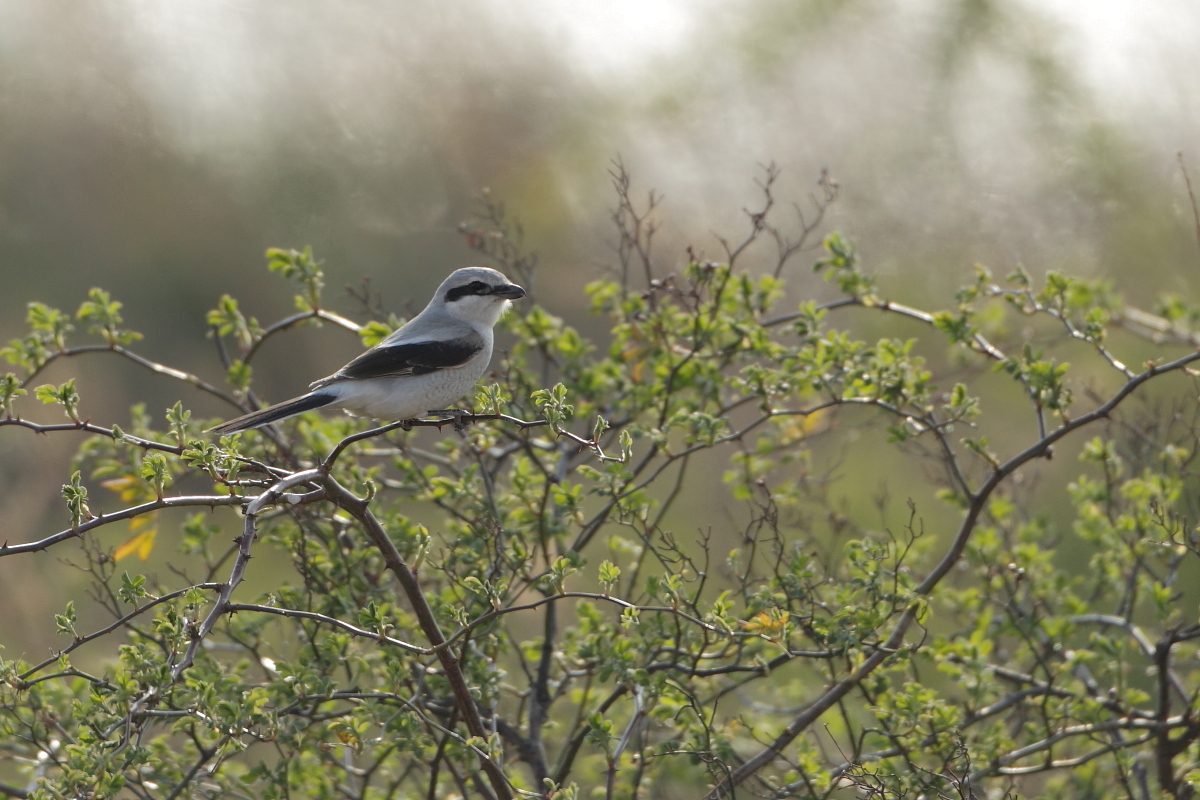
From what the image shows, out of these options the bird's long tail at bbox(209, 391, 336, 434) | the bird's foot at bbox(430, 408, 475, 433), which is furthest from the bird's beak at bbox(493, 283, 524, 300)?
the bird's long tail at bbox(209, 391, 336, 434)

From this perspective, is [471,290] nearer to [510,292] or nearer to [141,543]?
[510,292]

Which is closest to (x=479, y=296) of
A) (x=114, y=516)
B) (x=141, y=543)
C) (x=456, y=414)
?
(x=456, y=414)

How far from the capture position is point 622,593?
171 inches

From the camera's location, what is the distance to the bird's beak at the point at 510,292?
3.94m

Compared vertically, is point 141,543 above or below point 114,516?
above

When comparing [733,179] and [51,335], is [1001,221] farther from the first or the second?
[51,335]

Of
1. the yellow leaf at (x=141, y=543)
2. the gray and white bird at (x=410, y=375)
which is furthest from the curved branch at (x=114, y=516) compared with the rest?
the gray and white bird at (x=410, y=375)

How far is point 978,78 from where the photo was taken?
10898 millimetres

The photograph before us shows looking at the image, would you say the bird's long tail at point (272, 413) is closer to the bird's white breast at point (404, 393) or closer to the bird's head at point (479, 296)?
the bird's white breast at point (404, 393)

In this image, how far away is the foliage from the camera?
2.54 meters

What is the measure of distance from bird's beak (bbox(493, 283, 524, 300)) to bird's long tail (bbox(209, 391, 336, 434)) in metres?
0.71

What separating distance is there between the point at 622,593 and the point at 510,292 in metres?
1.17

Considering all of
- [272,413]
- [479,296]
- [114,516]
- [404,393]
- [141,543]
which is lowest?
[114,516]

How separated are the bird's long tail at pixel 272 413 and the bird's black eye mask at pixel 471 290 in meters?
0.75
